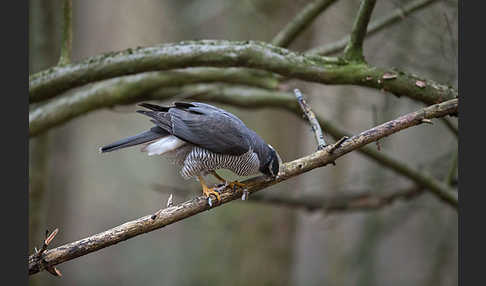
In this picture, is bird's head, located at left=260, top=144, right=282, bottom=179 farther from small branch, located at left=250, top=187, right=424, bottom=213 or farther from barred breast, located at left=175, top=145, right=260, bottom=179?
small branch, located at left=250, top=187, right=424, bottom=213

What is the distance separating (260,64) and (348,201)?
3013mm

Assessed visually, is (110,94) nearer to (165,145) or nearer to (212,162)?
(165,145)

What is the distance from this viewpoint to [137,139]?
3131 millimetres

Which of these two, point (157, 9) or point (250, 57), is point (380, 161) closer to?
point (250, 57)

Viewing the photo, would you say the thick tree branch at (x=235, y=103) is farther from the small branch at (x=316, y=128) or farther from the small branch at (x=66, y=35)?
the small branch at (x=316, y=128)

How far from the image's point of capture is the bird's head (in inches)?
114

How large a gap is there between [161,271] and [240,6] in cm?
864

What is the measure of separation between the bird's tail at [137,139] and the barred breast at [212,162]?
237mm

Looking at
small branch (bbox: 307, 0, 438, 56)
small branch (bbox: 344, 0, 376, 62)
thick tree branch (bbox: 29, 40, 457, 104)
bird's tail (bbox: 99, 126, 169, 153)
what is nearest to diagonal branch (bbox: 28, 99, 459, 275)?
thick tree branch (bbox: 29, 40, 457, 104)

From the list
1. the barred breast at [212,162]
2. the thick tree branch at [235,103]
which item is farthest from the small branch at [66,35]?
the barred breast at [212,162]

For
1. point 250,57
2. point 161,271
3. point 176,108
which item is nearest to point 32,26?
point 176,108

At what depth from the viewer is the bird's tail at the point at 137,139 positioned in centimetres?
296

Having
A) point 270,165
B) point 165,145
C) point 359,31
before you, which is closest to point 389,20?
point 359,31

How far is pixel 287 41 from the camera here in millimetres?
4211
